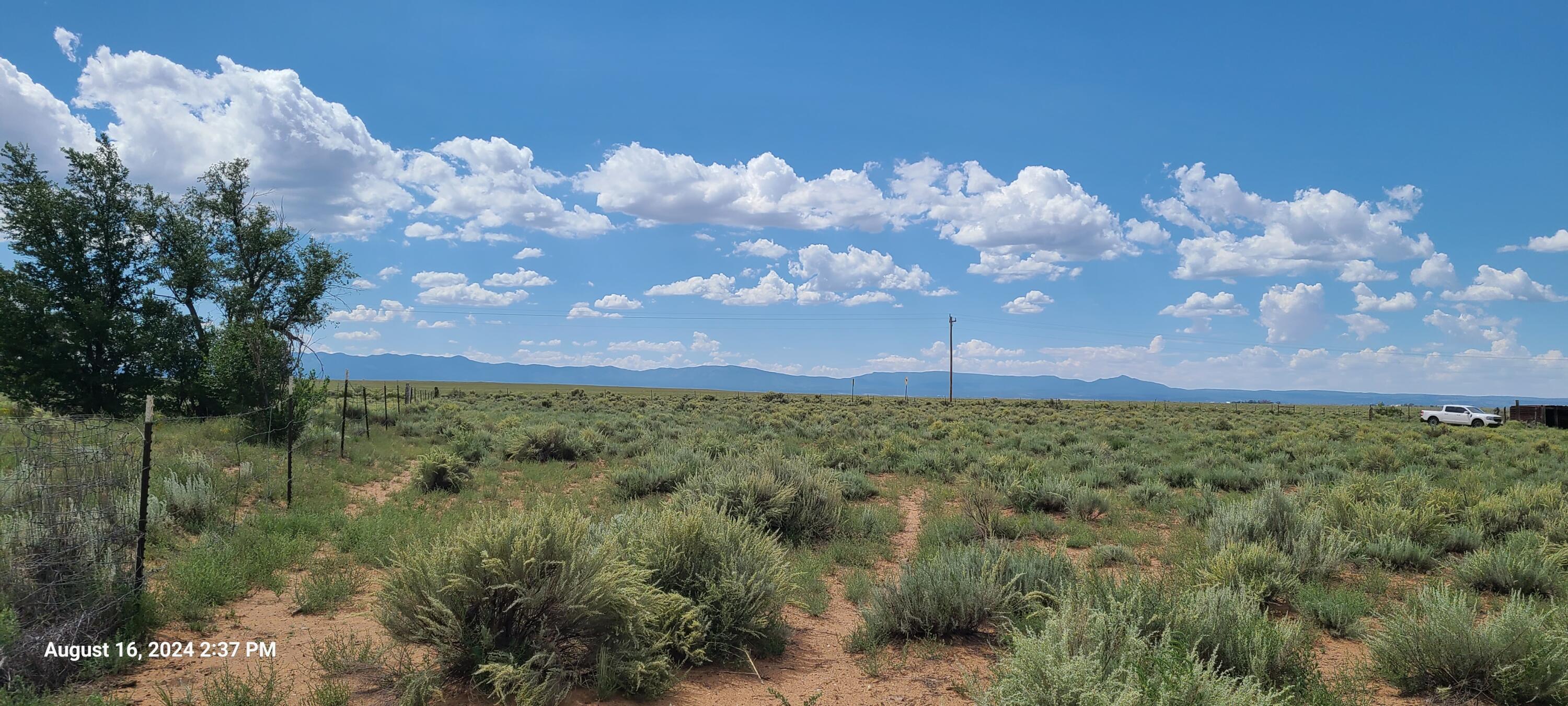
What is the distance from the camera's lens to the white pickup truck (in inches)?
1757

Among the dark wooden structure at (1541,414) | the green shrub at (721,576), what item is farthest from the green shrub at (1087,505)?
the dark wooden structure at (1541,414)

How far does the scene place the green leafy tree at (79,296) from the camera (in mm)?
22234

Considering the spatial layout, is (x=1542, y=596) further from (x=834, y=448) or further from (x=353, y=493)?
(x=353, y=493)

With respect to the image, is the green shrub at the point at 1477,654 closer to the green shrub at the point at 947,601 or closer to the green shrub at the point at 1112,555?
the green shrub at the point at 947,601

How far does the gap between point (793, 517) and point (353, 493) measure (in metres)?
8.88

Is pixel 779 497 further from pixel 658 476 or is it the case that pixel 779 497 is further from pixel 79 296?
pixel 79 296

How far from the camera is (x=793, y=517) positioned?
34.1 ft

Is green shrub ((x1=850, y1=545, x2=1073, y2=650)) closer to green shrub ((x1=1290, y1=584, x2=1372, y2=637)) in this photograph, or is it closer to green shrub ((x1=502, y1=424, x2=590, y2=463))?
green shrub ((x1=1290, y1=584, x2=1372, y2=637))

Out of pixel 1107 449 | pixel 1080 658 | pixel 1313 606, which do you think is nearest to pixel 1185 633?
pixel 1080 658

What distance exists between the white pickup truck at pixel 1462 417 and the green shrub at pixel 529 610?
2121 inches

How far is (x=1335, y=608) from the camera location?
680 cm

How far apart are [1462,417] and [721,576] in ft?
190

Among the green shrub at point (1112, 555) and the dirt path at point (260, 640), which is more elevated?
the green shrub at point (1112, 555)

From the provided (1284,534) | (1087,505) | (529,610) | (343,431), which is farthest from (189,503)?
(1284,534)
